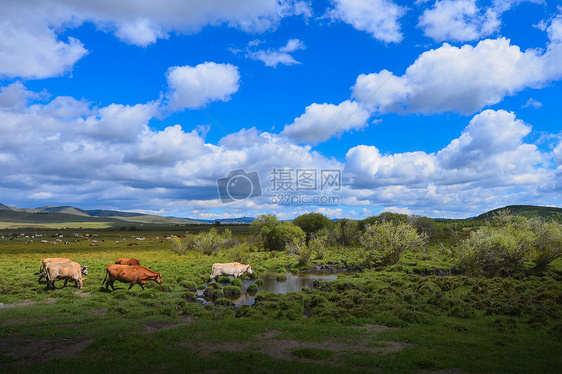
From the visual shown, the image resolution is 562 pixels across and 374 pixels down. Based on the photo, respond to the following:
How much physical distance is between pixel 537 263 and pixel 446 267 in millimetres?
11689

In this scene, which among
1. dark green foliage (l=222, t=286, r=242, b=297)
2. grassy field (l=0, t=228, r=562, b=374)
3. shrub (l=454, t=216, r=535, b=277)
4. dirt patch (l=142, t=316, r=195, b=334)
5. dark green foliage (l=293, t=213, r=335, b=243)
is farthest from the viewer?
dark green foliage (l=293, t=213, r=335, b=243)

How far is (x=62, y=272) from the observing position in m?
24.7

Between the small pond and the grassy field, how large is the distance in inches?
71.0

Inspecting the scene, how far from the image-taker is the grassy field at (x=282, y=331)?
11.9 meters

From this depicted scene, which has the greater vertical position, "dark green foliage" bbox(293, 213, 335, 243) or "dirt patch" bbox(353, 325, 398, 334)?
"dark green foliage" bbox(293, 213, 335, 243)

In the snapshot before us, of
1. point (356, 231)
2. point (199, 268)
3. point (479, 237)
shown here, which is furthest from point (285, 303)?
point (356, 231)

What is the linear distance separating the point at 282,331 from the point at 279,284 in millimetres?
17389

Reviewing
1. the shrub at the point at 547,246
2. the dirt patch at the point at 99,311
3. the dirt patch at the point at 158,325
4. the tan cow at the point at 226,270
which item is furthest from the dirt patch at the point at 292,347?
the shrub at the point at 547,246

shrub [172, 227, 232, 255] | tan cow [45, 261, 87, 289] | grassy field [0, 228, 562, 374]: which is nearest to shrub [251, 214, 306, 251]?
shrub [172, 227, 232, 255]

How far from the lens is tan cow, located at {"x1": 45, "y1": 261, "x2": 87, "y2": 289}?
24.2m

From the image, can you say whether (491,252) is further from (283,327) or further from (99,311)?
(99,311)

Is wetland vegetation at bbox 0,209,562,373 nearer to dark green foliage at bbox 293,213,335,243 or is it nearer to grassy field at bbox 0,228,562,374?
grassy field at bbox 0,228,562,374

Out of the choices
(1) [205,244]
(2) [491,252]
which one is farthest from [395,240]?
(1) [205,244]

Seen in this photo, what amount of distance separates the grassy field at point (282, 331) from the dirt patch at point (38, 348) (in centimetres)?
5
